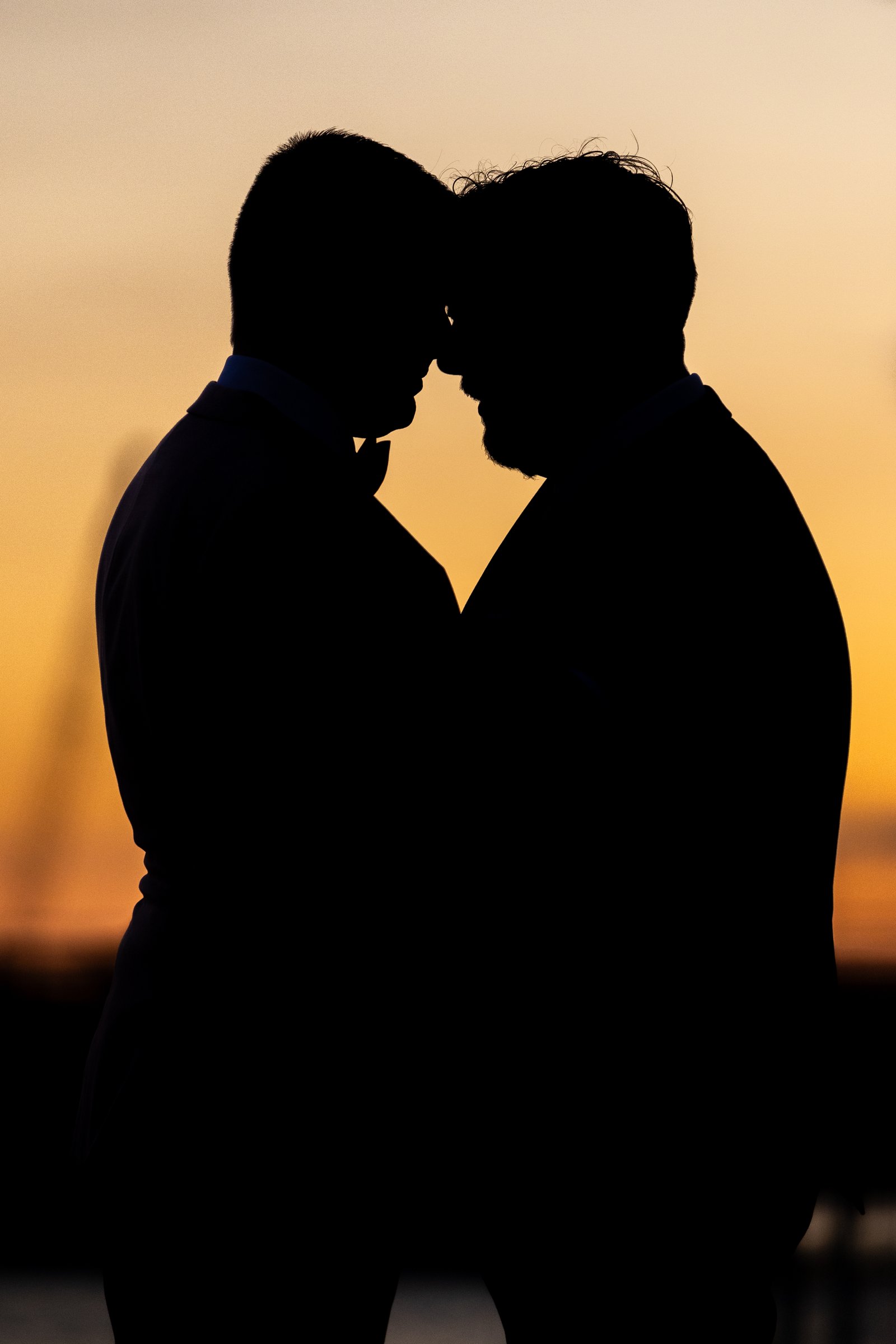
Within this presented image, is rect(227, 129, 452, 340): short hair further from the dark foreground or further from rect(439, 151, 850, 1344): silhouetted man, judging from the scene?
the dark foreground

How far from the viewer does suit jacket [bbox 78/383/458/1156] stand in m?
1.64

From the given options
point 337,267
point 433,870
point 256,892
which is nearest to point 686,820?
point 433,870

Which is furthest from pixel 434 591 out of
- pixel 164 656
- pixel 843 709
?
pixel 843 709

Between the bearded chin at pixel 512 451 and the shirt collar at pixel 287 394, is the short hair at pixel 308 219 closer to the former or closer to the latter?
the shirt collar at pixel 287 394

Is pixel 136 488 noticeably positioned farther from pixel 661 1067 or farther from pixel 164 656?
pixel 661 1067

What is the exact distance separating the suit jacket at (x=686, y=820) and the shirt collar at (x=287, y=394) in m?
0.35

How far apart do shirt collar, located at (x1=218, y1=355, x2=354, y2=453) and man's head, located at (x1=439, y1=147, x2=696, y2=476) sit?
35cm

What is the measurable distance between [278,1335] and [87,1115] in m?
0.34

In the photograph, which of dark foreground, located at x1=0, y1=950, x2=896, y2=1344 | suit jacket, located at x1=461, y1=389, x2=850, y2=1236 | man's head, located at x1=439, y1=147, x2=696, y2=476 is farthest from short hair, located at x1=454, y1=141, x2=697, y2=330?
dark foreground, located at x1=0, y1=950, x2=896, y2=1344

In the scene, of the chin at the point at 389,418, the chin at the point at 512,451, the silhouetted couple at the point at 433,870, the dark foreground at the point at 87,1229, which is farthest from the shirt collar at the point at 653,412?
the dark foreground at the point at 87,1229

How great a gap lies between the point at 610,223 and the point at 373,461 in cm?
46

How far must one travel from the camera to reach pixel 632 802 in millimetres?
1734

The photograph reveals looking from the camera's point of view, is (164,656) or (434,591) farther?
(434,591)

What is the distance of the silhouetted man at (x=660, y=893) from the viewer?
1691 millimetres
